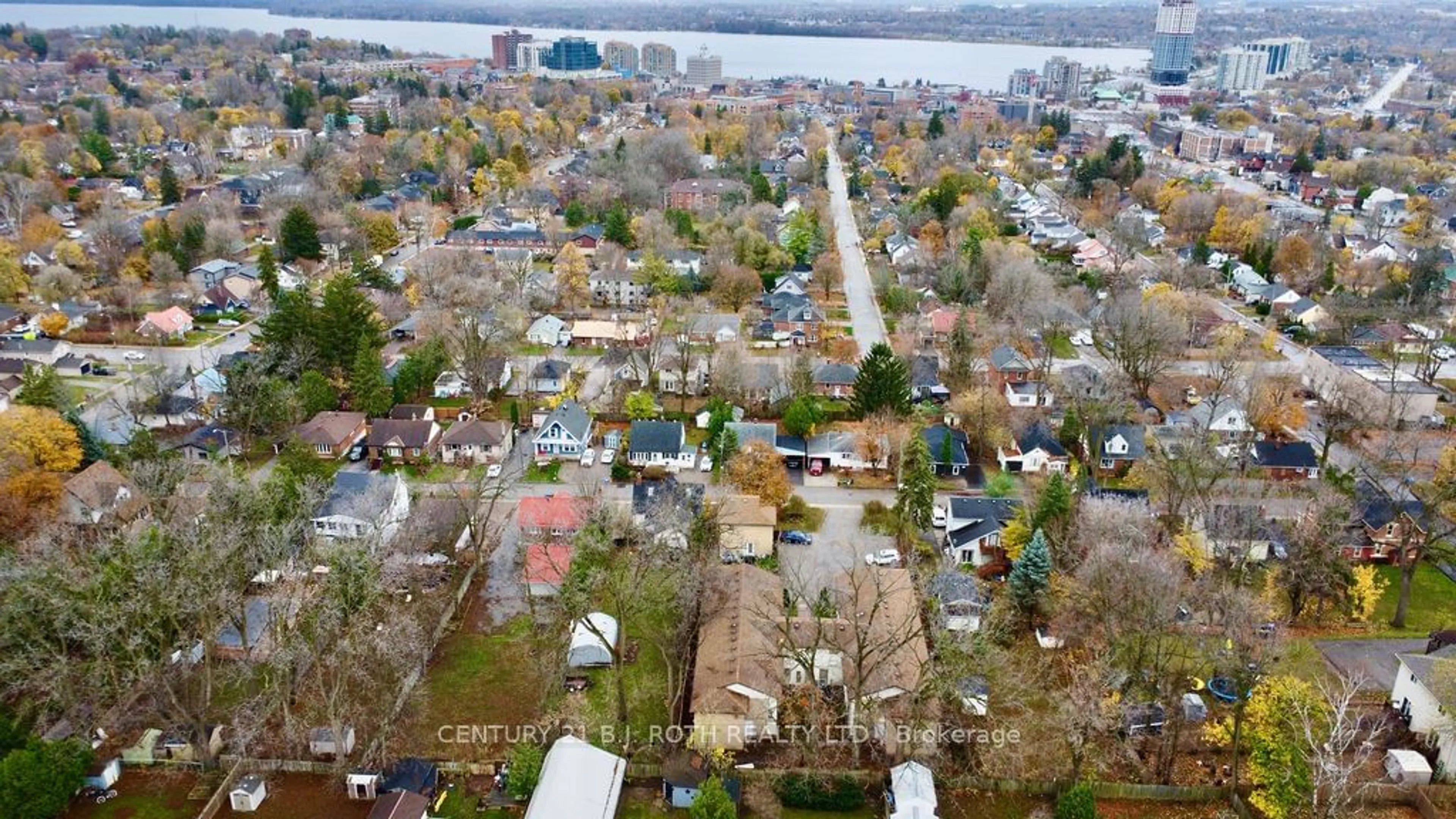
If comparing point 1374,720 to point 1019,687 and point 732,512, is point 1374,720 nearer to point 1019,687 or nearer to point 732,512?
point 1019,687

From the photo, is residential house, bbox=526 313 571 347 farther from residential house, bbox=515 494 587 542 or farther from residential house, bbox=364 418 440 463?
residential house, bbox=515 494 587 542

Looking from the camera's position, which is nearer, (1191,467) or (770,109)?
(1191,467)

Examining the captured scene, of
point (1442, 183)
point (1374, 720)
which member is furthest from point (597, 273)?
point (1442, 183)

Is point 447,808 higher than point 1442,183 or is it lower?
lower

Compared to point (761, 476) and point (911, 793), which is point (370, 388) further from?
point (911, 793)

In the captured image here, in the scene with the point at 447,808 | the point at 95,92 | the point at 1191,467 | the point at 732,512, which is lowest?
the point at 447,808

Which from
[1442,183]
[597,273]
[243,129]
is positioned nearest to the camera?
[597,273]

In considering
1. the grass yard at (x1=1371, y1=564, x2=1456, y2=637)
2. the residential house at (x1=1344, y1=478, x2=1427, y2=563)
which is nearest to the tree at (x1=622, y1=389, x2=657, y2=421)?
the residential house at (x1=1344, y1=478, x2=1427, y2=563)
